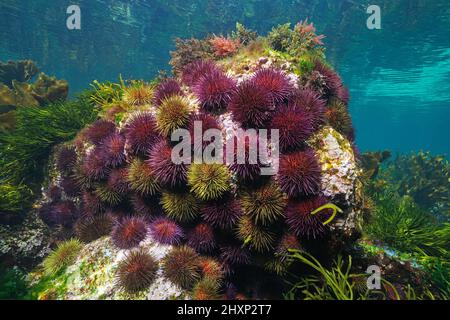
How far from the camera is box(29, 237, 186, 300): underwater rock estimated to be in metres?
4.97

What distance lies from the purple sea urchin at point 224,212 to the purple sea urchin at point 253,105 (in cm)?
143

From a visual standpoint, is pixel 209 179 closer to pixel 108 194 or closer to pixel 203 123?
pixel 203 123

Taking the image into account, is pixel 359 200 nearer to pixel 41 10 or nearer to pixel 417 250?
pixel 417 250

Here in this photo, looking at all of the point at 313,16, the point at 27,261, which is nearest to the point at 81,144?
the point at 27,261

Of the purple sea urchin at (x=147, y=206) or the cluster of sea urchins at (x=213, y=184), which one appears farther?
the purple sea urchin at (x=147, y=206)

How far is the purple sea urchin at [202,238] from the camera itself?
5160 mm

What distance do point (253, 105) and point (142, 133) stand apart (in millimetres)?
2208

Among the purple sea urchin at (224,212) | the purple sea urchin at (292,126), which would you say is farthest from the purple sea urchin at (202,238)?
the purple sea urchin at (292,126)

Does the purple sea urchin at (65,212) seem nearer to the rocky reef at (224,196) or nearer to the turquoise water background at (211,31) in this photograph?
the rocky reef at (224,196)

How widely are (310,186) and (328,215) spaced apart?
54 centimetres

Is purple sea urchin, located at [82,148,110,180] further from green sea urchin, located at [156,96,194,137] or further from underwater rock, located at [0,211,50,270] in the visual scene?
underwater rock, located at [0,211,50,270]

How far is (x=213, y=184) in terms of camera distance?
4512mm

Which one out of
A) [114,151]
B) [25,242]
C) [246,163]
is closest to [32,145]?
[25,242]

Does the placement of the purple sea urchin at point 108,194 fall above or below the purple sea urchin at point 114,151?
below
